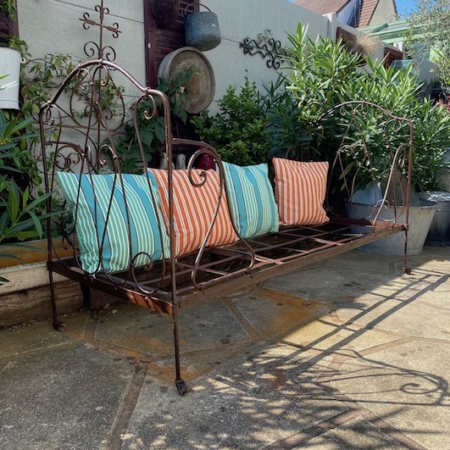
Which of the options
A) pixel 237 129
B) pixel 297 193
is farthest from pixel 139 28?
pixel 297 193

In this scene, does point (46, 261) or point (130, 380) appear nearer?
point (130, 380)

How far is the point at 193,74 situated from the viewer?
12.1 ft

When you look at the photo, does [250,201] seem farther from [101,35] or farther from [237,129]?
[101,35]

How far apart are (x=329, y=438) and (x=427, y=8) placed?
26.3ft

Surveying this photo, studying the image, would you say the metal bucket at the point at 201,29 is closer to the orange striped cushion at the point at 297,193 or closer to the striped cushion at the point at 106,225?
the orange striped cushion at the point at 297,193

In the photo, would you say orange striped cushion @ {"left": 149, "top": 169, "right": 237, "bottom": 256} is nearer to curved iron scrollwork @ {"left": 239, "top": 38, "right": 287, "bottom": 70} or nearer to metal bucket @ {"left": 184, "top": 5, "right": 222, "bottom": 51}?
metal bucket @ {"left": 184, "top": 5, "right": 222, "bottom": 51}

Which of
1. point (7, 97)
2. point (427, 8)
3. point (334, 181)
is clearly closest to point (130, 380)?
point (7, 97)

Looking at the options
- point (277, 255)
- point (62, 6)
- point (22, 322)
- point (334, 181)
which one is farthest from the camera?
point (334, 181)

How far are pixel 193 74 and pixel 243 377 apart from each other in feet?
8.66

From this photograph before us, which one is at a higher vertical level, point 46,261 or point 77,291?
point 46,261

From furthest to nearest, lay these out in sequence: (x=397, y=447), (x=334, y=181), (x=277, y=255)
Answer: (x=334, y=181), (x=277, y=255), (x=397, y=447)

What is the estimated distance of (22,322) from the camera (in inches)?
94.0

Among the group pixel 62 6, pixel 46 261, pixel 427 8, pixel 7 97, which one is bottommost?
pixel 46 261

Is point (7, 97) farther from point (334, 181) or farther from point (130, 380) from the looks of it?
point (334, 181)
